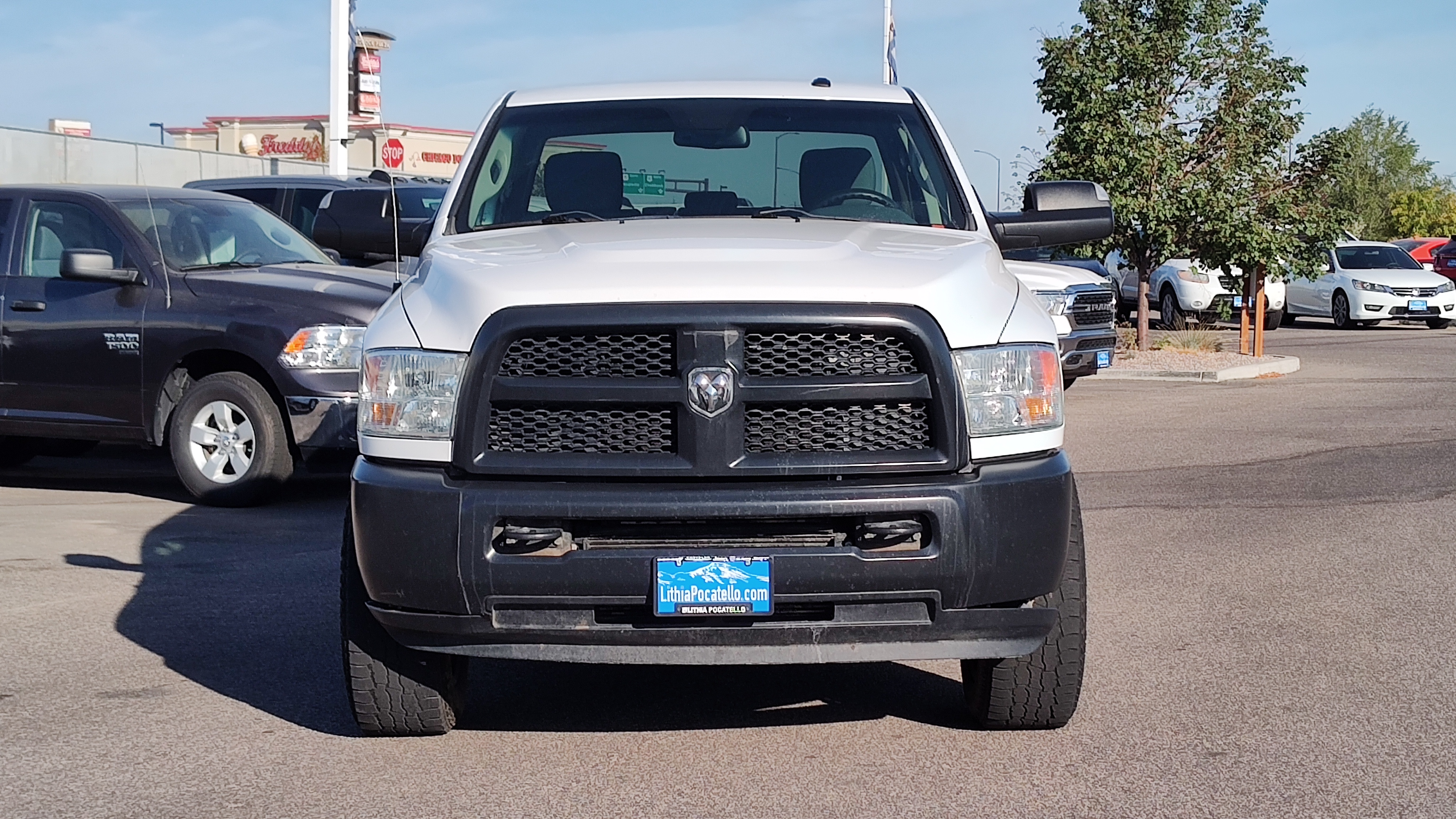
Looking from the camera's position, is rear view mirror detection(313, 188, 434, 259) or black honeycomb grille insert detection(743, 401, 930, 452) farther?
rear view mirror detection(313, 188, 434, 259)

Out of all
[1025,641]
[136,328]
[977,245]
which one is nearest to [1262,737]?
[1025,641]

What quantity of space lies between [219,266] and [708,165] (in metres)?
5.10

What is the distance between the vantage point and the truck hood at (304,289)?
9.57 metres

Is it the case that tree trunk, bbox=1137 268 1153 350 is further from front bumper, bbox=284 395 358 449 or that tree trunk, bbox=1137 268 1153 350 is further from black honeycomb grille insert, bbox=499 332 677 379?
black honeycomb grille insert, bbox=499 332 677 379

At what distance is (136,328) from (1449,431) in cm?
970

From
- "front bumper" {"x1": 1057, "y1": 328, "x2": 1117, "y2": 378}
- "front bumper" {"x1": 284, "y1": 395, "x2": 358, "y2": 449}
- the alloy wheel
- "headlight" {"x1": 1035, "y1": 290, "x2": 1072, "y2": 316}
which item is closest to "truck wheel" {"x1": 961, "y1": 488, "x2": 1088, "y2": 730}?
"front bumper" {"x1": 284, "y1": 395, "x2": 358, "y2": 449}

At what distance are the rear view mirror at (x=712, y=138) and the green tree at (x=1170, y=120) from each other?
1574 cm

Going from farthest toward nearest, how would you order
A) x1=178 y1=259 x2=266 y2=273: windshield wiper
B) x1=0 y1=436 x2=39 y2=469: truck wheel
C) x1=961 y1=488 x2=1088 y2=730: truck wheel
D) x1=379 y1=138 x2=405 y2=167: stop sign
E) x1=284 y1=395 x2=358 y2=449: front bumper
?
x1=379 y1=138 x2=405 y2=167: stop sign < x1=0 y1=436 x2=39 y2=469: truck wheel < x1=178 y1=259 x2=266 y2=273: windshield wiper < x1=284 y1=395 x2=358 y2=449: front bumper < x1=961 y1=488 x2=1088 y2=730: truck wheel

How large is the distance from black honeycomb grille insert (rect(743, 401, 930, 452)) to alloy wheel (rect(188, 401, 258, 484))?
5.81m

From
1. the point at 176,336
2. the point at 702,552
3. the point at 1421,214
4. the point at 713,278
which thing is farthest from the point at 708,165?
the point at 1421,214

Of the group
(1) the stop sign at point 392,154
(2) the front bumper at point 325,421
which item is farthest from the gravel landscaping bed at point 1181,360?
(2) the front bumper at point 325,421

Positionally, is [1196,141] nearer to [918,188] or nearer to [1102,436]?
[1102,436]

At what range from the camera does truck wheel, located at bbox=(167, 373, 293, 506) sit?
31.2ft

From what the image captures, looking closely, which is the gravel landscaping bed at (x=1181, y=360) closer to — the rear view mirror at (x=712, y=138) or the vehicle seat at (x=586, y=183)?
the rear view mirror at (x=712, y=138)
